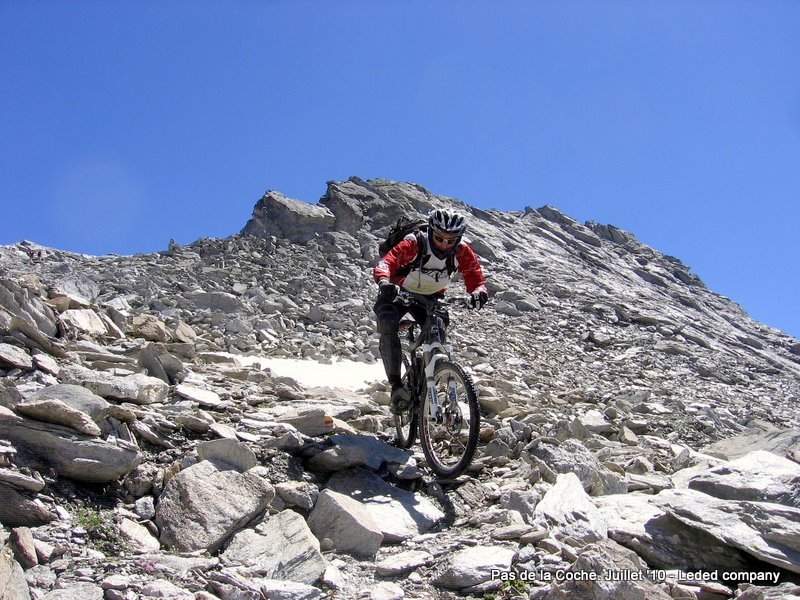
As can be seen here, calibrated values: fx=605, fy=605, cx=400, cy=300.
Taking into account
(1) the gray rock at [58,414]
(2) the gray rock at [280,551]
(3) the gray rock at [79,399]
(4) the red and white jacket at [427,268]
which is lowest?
(2) the gray rock at [280,551]

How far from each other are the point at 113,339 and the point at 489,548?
759cm

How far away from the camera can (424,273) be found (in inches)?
257

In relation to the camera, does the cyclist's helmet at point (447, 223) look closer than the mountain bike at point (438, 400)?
No

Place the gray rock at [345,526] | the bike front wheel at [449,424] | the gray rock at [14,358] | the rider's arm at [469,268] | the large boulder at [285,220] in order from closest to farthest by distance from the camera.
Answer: the gray rock at [345,526] → the bike front wheel at [449,424] → the gray rock at [14,358] → the rider's arm at [469,268] → the large boulder at [285,220]

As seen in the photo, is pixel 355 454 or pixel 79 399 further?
pixel 355 454

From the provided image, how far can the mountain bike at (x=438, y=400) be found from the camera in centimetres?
552

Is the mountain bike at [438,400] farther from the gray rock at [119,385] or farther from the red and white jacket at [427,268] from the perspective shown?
the gray rock at [119,385]

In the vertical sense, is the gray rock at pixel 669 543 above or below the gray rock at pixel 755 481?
below

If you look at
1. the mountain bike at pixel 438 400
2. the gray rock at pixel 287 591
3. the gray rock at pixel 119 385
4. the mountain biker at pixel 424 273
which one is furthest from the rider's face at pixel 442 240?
the gray rock at pixel 287 591

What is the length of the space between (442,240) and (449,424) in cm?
194

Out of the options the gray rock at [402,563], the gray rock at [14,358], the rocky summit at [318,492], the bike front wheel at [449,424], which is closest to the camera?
the rocky summit at [318,492]

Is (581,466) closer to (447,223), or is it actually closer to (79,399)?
(447,223)

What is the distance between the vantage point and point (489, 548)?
13.7 ft

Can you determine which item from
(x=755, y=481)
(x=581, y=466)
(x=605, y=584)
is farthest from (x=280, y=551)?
(x=755, y=481)
